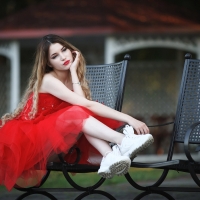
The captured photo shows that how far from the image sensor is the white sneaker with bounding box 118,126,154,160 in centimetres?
440

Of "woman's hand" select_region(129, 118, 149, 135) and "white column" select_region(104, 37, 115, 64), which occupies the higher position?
"white column" select_region(104, 37, 115, 64)

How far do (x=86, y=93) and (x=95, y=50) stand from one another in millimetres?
10103

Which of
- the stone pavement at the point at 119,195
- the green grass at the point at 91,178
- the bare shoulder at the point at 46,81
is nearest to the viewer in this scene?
the bare shoulder at the point at 46,81

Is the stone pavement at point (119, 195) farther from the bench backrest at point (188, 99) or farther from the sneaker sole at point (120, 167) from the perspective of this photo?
the sneaker sole at point (120, 167)

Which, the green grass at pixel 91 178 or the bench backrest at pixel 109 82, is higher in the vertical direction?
the bench backrest at pixel 109 82

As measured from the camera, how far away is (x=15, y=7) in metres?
19.8

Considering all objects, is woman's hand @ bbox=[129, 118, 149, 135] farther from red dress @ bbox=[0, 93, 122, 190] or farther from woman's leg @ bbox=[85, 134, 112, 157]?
red dress @ bbox=[0, 93, 122, 190]

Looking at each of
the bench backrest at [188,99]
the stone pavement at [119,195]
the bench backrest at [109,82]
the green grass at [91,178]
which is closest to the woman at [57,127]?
the bench backrest at [109,82]

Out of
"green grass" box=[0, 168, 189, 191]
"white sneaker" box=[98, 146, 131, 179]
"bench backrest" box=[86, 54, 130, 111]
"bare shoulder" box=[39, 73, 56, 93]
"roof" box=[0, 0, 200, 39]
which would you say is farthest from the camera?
"roof" box=[0, 0, 200, 39]

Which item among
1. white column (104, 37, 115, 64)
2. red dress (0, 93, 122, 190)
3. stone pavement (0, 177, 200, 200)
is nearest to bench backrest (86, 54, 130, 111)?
red dress (0, 93, 122, 190)

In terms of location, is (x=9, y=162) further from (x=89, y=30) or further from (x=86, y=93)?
(x=89, y=30)

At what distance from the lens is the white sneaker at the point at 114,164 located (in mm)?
4352

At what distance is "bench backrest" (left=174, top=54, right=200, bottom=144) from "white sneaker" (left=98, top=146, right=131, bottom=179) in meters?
0.72

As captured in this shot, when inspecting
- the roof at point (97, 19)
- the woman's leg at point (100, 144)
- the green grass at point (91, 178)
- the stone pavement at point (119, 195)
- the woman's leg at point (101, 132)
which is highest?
the roof at point (97, 19)
